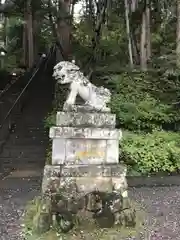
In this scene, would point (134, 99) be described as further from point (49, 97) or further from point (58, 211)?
point (58, 211)

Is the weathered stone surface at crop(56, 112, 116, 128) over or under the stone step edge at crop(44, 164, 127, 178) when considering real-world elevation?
over

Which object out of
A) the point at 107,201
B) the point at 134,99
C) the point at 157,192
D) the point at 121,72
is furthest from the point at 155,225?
the point at 121,72

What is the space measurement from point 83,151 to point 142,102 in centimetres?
743

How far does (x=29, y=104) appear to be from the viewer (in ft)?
57.8

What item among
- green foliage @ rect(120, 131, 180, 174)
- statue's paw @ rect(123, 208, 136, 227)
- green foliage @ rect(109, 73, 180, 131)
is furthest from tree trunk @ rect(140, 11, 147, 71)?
statue's paw @ rect(123, 208, 136, 227)

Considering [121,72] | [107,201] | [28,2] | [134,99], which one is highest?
[28,2]

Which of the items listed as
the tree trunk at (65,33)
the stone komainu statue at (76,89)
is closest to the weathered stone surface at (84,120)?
the stone komainu statue at (76,89)

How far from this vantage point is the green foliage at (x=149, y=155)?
10.7 meters

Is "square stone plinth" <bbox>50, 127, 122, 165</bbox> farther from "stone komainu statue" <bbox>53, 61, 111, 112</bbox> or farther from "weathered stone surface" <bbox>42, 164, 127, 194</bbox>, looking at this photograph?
"stone komainu statue" <bbox>53, 61, 111, 112</bbox>

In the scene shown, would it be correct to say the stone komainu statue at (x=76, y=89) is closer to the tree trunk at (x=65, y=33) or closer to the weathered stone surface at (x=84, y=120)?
the weathered stone surface at (x=84, y=120)

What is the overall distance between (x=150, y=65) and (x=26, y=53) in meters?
14.2

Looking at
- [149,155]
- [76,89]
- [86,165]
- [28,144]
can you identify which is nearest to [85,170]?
[86,165]

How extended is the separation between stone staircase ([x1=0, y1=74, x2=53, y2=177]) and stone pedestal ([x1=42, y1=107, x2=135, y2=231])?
12.9 ft

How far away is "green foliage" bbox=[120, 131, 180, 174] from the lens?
10703 millimetres
